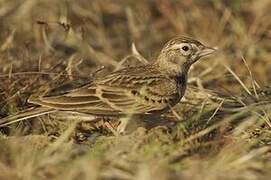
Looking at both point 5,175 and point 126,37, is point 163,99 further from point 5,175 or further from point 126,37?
point 126,37

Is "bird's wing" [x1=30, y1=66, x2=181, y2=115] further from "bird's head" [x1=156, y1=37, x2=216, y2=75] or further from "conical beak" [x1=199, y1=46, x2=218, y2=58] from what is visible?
"conical beak" [x1=199, y1=46, x2=218, y2=58]

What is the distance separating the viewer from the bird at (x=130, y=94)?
253 inches

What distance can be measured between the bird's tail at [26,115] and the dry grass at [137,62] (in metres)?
0.14

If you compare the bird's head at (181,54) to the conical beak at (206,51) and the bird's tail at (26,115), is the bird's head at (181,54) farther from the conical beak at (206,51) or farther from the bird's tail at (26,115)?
the bird's tail at (26,115)

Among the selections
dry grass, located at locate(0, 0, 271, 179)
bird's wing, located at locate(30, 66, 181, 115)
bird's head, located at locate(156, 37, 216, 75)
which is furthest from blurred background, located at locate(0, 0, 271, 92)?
bird's wing, located at locate(30, 66, 181, 115)

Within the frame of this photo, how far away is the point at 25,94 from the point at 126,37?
3.92 metres

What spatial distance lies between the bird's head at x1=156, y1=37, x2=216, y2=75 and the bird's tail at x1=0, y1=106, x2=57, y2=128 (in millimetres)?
1426

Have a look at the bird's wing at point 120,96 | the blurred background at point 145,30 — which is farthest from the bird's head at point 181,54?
the blurred background at point 145,30

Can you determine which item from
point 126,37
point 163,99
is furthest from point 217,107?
point 126,37

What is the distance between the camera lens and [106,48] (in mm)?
10414

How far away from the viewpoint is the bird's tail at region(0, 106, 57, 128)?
249 inches

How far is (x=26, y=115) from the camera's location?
634 centimetres

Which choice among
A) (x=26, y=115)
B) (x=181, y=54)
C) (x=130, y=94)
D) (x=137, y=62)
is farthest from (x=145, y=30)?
(x=26, y=115)

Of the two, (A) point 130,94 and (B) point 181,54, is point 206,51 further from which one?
(A) point 130,94
